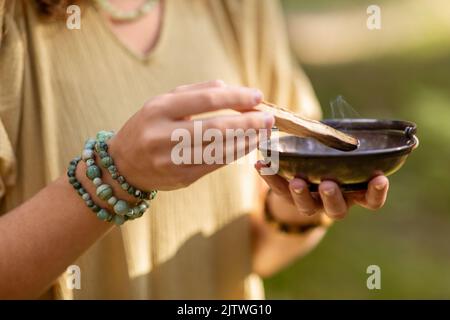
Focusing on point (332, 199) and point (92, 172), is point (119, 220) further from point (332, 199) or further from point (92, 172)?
point (332, 199)

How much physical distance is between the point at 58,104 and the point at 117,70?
0.45ft

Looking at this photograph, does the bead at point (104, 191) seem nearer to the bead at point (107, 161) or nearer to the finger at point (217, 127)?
the bead at point (107, 161)

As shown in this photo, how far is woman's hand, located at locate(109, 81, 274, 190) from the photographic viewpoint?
89cm

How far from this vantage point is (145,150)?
36.2 inches

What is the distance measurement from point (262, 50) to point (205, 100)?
2.09 ft

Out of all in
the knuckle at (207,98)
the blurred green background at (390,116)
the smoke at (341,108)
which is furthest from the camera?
the blurred green background at (390,116)

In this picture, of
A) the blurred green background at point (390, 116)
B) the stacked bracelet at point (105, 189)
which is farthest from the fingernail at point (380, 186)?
the blurred green background at point (390, 116)

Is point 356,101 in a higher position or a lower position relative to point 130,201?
higher

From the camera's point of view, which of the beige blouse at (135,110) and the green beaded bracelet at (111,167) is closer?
the green beaded bracelet at (111,167)

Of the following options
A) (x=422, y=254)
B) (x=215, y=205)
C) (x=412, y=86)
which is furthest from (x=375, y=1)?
(x=215, y=205)

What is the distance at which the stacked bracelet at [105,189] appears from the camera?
3.21 ft

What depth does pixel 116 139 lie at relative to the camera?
3.16 ft

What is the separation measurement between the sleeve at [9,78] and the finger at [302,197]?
470 millimetres

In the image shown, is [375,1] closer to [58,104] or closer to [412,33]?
[412,33]
